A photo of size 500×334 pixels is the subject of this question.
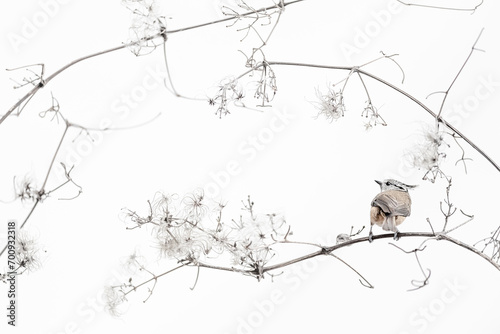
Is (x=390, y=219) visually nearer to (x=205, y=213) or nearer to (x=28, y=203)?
(x=205, y=213)

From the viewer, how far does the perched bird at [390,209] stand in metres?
0.86

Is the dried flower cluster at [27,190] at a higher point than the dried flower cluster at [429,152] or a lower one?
lower

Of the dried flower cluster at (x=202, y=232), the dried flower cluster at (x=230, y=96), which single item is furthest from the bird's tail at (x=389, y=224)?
the dried flower cluster at (x=230, y=96)

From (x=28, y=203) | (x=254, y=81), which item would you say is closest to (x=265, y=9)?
(x=254, y=81)

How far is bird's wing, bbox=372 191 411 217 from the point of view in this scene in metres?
0.86

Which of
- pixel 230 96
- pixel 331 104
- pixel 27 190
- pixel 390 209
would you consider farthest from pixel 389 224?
pixel 27 190

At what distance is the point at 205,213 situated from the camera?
2.95 feet

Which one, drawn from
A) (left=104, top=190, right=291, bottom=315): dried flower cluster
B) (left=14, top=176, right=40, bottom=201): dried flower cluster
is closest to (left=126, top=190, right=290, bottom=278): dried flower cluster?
(left=104, top=190, right=291, bottom=315): dried flower cluster

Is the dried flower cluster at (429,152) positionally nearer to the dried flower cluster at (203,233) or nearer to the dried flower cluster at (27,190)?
the dried flower cluster at (203,233)

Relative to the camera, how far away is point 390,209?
2.82 ft

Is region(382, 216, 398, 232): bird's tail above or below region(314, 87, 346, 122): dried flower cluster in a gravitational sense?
below

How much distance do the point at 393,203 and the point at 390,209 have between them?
12mm

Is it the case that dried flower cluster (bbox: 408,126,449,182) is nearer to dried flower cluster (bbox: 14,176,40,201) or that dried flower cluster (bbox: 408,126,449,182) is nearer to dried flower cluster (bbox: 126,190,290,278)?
dried flower cluster (bbox: 126,190,290,278)

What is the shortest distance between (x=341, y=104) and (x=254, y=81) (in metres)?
0.15
